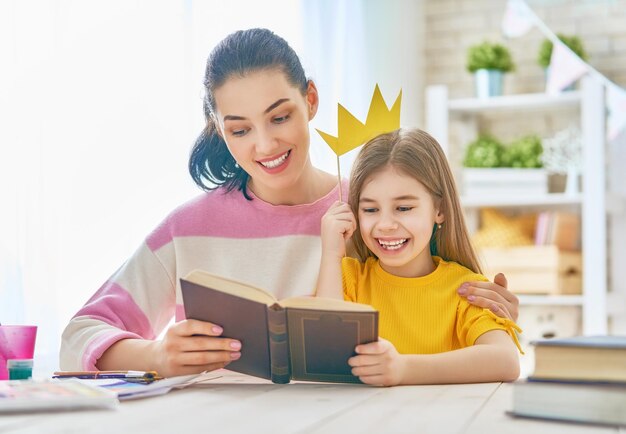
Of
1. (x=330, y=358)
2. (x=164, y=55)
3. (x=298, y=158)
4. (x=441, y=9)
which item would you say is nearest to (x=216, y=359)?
(x=330, y=358)

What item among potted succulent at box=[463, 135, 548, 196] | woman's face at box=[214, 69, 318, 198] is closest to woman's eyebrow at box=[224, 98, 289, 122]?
woman's face at box=[214, 69, 318, 198]

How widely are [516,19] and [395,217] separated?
305 cm

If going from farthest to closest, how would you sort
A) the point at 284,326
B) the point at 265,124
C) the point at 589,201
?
1. the point at 589,201
2. the point at 265,124
3. the point at 284,326

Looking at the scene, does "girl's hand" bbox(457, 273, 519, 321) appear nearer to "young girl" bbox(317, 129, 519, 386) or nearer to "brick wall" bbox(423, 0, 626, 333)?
"young girl" bbox(317, 129, 519, 386)

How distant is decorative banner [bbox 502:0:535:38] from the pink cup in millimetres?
3440

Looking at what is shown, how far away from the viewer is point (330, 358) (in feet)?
4.31

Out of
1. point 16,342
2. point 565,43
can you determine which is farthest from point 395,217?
point 565,43

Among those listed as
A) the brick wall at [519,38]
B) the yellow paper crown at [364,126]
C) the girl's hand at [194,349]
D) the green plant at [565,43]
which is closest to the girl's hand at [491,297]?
the yellow paper crown at [364,126]

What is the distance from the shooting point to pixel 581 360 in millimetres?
1030

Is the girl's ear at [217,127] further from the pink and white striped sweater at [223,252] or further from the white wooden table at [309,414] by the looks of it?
the white wooden table at [309,414]

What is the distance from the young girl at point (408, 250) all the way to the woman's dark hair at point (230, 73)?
242mm

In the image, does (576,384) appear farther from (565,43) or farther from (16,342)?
(565,43)

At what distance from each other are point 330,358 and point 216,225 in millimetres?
628

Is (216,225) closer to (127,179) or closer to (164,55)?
(127,179)
